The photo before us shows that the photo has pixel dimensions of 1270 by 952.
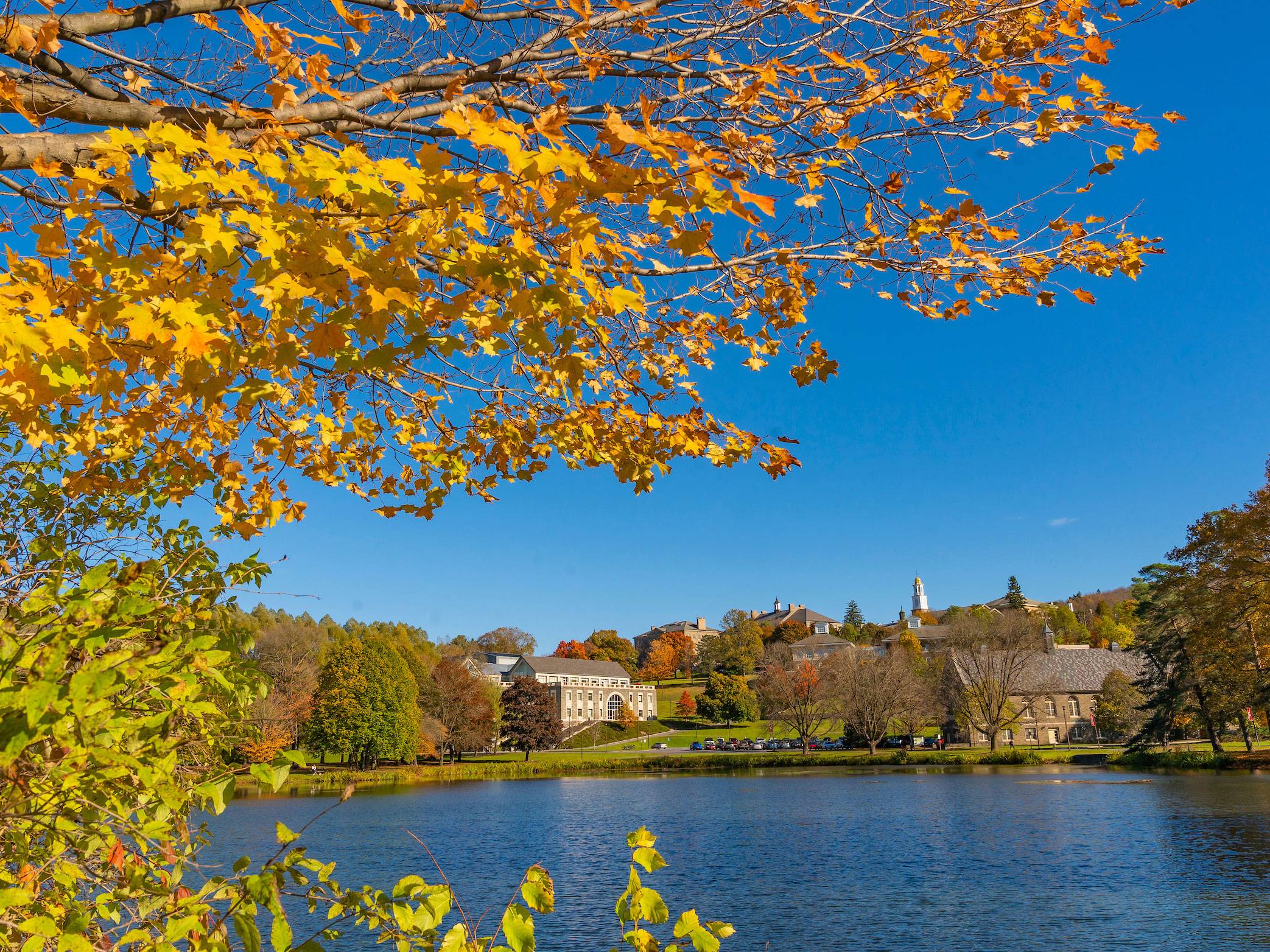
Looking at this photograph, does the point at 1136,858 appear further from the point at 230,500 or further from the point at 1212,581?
the point at 230,500

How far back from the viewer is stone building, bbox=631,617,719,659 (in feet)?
428

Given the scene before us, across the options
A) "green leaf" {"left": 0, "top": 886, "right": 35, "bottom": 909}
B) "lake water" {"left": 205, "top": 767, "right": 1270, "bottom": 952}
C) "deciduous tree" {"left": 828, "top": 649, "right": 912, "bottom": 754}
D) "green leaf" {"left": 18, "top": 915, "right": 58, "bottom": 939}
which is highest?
"green leaf" {"left": 0, "top": 886, "right": 35, "bottom": 909}

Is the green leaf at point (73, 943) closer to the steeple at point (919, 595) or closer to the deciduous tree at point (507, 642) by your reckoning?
the deciduous tree at point (507, 642)

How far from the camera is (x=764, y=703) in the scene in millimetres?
59094

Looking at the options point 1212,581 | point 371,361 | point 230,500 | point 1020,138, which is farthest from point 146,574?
point 1212,581

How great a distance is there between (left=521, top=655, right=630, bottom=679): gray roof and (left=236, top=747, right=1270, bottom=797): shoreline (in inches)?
1094

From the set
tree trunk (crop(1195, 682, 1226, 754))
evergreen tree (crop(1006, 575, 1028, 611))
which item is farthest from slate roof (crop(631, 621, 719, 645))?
tree trunk (crop(1195, 682, 1226, 754))

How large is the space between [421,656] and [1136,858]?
50.2 metres

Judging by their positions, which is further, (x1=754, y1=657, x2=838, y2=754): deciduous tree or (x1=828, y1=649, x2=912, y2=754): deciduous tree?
(x1=754, y1=657, x2=838, y2=754): deciduous tree

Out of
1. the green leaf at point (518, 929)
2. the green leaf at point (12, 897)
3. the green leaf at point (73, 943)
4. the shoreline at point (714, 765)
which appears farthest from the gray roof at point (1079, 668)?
the green leaf at point (12, 897)

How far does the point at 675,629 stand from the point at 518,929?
13704 cm

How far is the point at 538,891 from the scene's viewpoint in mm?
2352

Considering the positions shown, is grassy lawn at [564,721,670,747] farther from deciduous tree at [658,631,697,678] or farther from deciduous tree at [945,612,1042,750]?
deciduous tree at [945,612,1042,750]

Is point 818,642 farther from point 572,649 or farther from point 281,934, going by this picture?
point 281,934
